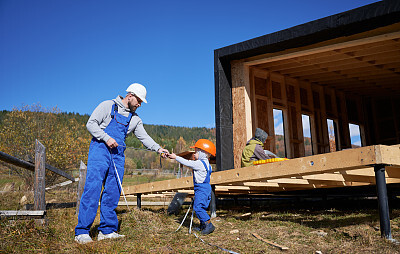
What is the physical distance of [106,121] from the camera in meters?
4.27

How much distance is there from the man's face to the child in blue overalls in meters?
0.85

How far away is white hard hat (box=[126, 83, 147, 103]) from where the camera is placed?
14.4ft

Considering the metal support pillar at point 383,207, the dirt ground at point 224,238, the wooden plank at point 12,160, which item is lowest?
the dirt ground at point 224,238

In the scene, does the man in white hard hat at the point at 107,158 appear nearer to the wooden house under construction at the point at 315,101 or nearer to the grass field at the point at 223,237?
the grass field at the point at 223,237

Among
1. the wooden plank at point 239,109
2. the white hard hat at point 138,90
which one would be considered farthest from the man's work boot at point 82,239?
the wooden plank at point 239,109

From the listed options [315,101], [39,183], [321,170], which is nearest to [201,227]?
[321,170]

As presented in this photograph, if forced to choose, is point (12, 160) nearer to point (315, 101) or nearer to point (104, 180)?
point (104, 180)

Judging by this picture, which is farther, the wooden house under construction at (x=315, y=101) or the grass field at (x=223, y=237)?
the wooden house under construction at (x=315, y=101)

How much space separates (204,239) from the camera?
4027 mm

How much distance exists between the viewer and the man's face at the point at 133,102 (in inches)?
174

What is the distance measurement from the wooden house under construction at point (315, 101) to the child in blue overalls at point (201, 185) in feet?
2.10

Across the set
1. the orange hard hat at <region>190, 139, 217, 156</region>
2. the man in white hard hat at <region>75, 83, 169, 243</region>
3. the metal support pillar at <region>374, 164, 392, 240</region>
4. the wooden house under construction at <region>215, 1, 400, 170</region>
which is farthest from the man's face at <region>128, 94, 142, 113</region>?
the wooden house under construction at <region>215, 1, 400, 170</region>

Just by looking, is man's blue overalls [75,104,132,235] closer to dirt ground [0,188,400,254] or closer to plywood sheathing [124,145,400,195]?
dirt ground [0,188,400,254]

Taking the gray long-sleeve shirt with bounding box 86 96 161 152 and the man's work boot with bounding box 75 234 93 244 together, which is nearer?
the man's work boot with bounding box 75 234 93 244
